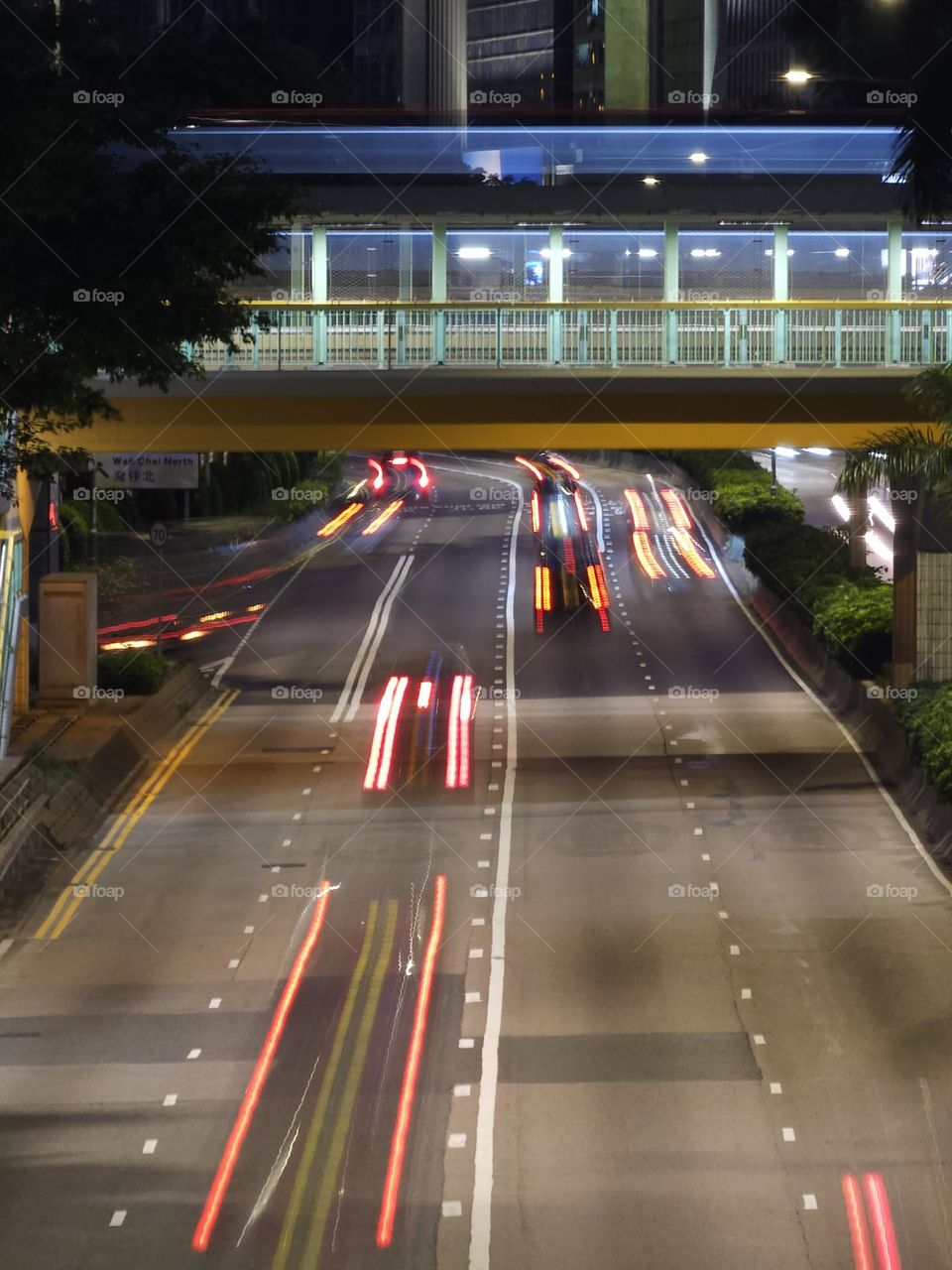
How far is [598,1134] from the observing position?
15125 millimetres

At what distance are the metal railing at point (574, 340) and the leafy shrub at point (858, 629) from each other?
621cm

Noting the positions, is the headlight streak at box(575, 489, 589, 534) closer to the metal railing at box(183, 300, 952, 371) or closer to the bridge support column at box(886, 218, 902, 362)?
the bridge support column at box(886, 218, 902, 362)

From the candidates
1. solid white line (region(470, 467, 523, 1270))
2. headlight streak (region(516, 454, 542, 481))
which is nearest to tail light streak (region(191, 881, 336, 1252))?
solid white line (region(470, 467, 523, 1270))

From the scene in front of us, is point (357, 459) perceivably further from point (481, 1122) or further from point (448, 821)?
point (481, 1122)

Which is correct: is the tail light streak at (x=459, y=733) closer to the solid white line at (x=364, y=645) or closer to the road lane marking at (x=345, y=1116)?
the solid white line at (x=364, y=645)

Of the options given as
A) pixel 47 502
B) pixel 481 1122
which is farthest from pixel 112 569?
pixel 481 1122

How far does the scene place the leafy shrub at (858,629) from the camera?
3372cm

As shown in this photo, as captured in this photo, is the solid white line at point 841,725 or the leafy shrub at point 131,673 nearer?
the solid white line at point 841,725

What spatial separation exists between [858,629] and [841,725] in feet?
9.14

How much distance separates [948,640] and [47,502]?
664 inches

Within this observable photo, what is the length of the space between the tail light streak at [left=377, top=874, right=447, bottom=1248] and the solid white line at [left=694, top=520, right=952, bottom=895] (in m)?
6.44

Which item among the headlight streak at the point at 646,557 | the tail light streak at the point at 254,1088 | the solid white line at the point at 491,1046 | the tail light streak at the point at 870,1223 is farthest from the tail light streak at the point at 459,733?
the headlight streak at the point at 646,557

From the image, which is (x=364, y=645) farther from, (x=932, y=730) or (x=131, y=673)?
(x=932, y=730)

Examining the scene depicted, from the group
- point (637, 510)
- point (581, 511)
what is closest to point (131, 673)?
point (581, 511)
